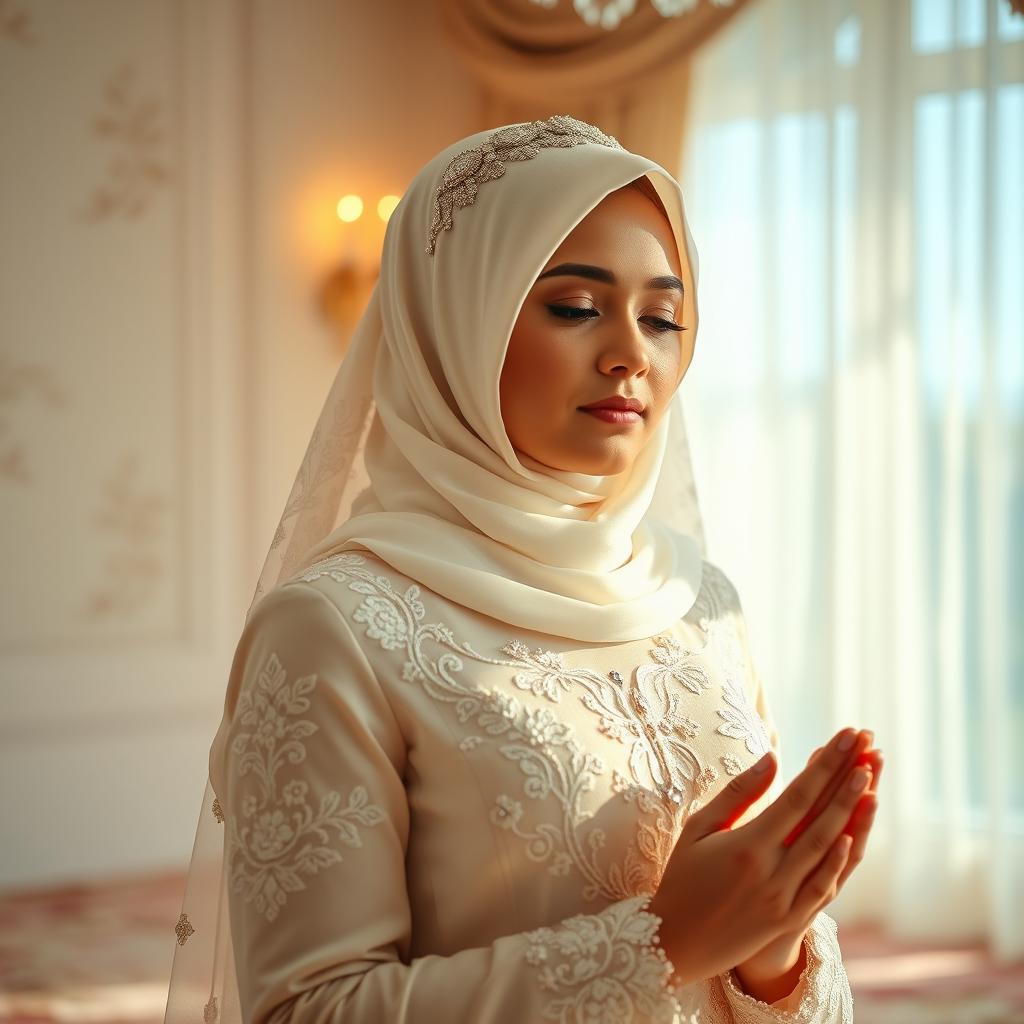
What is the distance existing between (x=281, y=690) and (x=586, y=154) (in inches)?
24.3

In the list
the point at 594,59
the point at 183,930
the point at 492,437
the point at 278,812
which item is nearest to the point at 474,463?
the point at 492,437

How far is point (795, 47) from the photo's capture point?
3.68 meters

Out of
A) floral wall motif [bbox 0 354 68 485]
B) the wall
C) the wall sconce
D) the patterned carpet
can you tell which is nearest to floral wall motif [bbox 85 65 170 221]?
the wall

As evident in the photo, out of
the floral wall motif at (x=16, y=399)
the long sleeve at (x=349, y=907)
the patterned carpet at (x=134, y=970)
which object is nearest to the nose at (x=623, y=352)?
the long sleeve at (x=349, y=907)

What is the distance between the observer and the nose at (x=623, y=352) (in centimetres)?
117

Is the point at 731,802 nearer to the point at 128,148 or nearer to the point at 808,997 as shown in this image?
the point at 808,997

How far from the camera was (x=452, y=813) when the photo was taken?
3.43 ft

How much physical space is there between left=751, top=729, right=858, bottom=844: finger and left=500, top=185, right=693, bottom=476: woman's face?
1.22 ft

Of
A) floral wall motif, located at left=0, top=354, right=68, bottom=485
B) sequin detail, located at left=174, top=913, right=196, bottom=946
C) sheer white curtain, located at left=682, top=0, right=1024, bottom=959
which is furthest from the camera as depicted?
floral wall motif, located at left=0, top=354, right=68, bottom=485

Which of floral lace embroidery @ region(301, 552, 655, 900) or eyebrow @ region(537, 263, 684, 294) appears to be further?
eyebrow @ region(537, 263, 684, 294)

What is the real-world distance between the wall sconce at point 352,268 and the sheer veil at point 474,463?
2.95 metres

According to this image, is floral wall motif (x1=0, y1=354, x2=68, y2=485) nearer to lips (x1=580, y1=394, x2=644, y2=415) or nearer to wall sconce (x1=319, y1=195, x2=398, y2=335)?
wall sconce (x1=319, y1=195, x2=398, y2=335)

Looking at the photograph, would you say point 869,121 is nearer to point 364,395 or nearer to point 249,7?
point 249,7

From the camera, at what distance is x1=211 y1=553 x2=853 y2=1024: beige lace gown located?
3.19ft
